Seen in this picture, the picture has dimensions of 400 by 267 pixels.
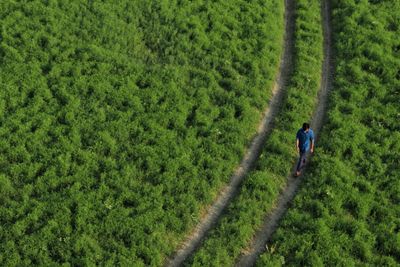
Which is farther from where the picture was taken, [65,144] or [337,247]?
[65,144]

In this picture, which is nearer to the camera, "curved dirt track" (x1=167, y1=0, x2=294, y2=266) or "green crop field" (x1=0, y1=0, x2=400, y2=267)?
"green crop field" (x1=0, y1=0, x2=400, y2=267)

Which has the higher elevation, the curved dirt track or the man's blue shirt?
the man's blue shirt

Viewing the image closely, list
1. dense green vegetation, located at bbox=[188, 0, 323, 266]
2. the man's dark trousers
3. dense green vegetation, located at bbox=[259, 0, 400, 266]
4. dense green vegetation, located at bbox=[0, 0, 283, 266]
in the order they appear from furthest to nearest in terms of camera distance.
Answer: the man's dark trousers → dense green vegetation, located at bbox=[0, 0, 283, 266] → dense green vegetation, located at bbox=[188, 0, 323, 266] → dense green vegetation, located at bbox=[259, 0, 400, 266]

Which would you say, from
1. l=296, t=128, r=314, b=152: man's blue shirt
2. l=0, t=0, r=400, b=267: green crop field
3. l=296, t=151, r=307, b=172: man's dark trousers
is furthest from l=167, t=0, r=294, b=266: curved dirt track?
l=296, t=128, r=314, b=152: man's blue shirt

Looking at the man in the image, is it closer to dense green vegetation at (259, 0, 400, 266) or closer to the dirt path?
dense green vegetation at (259, 0, 400, 266)

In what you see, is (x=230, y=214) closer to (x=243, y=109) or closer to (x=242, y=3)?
(x=243, y=109)

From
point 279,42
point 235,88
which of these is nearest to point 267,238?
point 235,88
